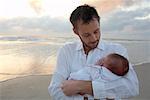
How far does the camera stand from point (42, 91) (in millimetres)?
4676

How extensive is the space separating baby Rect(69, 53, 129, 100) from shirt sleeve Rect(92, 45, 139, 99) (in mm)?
21

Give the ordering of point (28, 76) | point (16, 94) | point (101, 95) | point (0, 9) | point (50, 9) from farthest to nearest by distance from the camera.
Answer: point (50, 9) → point (0, 9) → point (28, 76) → point (16, 94) → point (101, 95)

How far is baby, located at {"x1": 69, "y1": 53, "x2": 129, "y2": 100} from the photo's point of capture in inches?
68.7

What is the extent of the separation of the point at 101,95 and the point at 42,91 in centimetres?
301

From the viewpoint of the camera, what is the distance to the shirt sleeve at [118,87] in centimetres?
174

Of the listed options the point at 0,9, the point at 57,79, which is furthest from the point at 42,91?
the point at 57,79

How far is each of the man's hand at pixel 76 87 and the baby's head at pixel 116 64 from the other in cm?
13

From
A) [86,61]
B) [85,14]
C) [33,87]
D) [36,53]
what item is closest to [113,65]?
[86,61]

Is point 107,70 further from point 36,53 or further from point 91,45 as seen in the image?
point 36,53

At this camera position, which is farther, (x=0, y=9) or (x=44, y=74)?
(x=0, y=9)

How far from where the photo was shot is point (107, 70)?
1745mm

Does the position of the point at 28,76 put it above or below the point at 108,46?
below

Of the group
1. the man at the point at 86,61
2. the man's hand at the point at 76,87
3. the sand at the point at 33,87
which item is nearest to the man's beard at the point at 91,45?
the man at the point at 86,61

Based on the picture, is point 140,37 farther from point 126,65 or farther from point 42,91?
point 126,65
